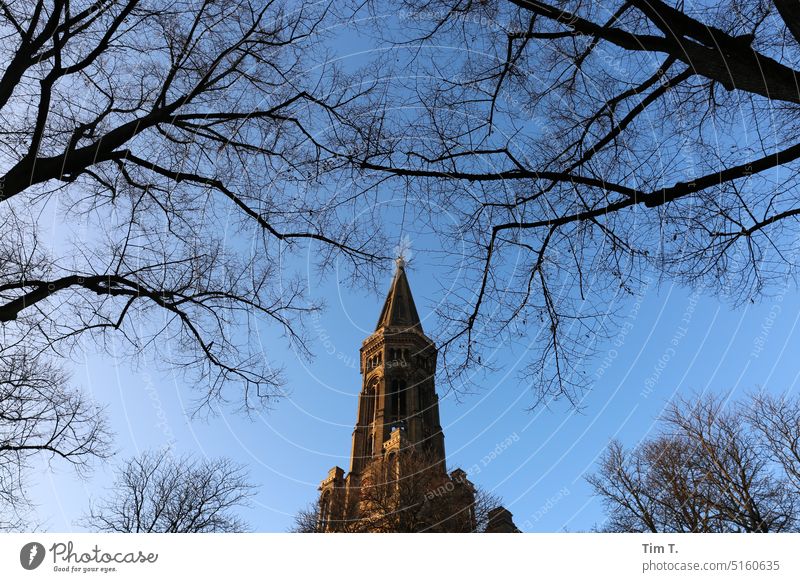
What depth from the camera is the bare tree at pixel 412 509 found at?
78.5ft

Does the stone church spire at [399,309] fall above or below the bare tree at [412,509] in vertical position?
above

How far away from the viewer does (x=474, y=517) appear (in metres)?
26.5

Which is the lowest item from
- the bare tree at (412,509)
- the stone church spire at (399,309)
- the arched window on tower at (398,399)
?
the bare tree at (412,509)

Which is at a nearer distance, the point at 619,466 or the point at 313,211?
the point at 313,211

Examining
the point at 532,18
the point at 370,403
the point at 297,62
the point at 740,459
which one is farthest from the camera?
the point at 370,403

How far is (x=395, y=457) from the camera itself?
144 feet

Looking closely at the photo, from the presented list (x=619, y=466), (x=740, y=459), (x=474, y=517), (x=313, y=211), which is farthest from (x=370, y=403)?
(x=313, y=211)
